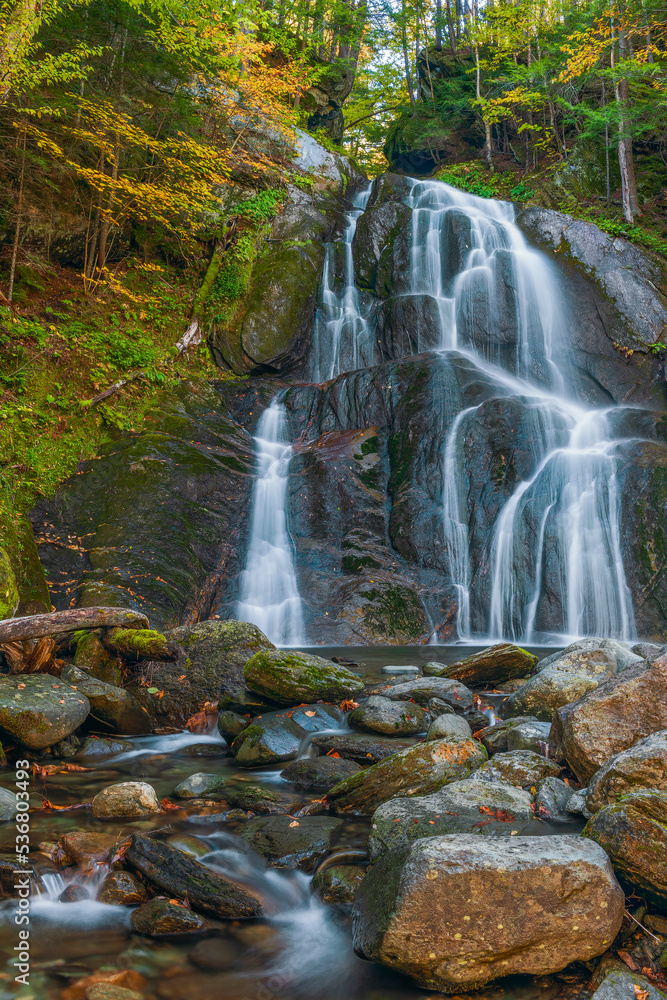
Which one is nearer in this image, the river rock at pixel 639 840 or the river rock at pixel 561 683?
the river rock at pixel 639 840

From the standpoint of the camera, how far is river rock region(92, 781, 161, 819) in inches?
149

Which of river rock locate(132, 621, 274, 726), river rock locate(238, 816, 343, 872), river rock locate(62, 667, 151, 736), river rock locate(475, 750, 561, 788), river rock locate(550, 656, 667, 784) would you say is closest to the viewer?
river rock locate(238, 816, 343, 872)

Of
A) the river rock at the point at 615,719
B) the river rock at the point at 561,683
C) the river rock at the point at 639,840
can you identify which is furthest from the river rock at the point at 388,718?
the river rock at the point at 639,840

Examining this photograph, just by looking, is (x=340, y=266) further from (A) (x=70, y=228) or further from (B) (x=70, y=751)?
(B) (x=70, y=751)

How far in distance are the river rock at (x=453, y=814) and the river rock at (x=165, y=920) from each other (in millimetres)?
942

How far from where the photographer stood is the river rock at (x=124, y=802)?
3.78 m

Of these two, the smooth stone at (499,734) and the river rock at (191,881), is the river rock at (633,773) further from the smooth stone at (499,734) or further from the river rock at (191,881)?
the river rock at (191,881)

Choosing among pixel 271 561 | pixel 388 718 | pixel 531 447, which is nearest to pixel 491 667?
pixel 388 718

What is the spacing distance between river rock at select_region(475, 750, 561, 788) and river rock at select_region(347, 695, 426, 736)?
4.27 ft

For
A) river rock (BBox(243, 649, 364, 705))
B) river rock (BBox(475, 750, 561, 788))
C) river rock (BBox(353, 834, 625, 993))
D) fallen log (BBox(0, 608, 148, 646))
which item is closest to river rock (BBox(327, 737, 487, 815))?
river rock (BBox(475, 750, 561, 788))

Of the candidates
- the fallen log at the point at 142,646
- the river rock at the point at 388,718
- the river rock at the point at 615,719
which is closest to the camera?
the river rock at the point at 615,719

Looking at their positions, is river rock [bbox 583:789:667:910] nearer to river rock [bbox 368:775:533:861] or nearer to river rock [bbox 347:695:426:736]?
Answer: river rock [bbox 368:775:533:861]

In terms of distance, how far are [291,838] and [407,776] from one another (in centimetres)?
85

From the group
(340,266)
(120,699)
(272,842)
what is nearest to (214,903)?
(272,842)
